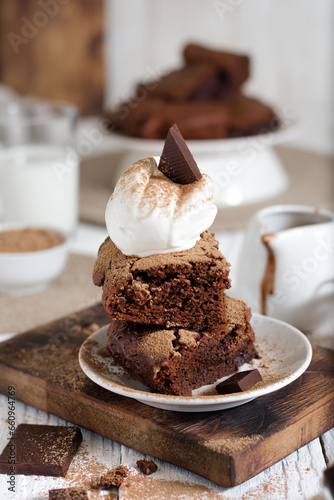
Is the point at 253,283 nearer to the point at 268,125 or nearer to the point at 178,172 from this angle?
the point at 178,172

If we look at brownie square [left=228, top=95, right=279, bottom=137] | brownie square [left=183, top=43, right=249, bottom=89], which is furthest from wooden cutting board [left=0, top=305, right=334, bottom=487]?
brownie square [left=183, top=43, right=249, bottom=89]

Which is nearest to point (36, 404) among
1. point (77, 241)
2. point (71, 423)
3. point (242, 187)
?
point (71, 423)

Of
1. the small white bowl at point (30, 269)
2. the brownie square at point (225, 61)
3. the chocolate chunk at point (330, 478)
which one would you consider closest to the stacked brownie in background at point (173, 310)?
the chocolate chunk at point (330, 478)

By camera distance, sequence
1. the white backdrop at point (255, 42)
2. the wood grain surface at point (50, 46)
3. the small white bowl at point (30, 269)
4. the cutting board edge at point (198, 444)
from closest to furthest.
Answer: the cutting board edge at point (198, 444) < the small white bowl at point (30, 269) < the wood grain surface at point (50, 46) < the white backdrop at point (255, 42)

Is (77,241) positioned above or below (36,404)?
below

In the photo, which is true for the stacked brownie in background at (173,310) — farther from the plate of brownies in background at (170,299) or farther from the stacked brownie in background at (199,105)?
the stacked brownie in background at (199,105)

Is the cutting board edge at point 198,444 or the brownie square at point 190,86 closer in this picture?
the cutting board edge at point 198,444

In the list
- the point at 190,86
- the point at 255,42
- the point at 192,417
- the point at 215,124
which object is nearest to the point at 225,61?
the point at 190,86
